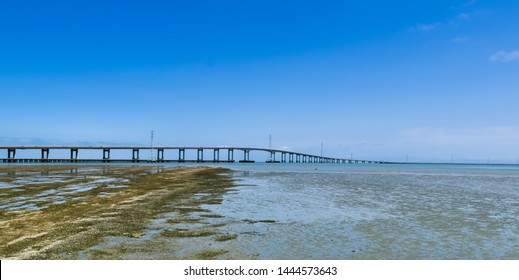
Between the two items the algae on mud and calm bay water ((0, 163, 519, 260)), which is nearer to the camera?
the algae on mud

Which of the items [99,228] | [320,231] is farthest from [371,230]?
[99,228]

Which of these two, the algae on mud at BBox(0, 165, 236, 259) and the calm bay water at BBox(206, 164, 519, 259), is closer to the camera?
the algae on mud at BBox(0, 165, 236, 259)

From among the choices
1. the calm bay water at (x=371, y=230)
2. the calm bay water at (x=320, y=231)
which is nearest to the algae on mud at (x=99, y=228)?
the calm bay water at (x=320, y=231)

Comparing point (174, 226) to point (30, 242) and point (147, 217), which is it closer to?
point (147, 217)

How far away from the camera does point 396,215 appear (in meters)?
15.8

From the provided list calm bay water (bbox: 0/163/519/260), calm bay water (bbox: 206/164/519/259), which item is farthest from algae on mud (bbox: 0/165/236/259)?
calm bay water (bbox: 206/164/519/259)

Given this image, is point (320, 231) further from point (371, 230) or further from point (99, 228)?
point (99, 228)

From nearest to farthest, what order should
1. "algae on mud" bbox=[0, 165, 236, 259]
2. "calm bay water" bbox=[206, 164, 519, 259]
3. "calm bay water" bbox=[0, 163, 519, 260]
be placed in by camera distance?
"algae on mud" bbox=[0, 165, 236, 259], "calm bay water" bbox=[0, 163, 519, 260], "calm bay water" bbox=[206, 164, 519, 259]

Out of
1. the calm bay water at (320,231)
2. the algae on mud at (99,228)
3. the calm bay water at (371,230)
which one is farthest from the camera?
the calm bay water at (371,230)

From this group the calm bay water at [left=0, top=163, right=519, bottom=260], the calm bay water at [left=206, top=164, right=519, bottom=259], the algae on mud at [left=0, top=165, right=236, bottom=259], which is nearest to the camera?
the algae on mud at [left=0, top=165, right=236, bottom=259]

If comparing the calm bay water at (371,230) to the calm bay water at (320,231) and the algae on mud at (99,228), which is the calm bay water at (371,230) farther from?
the algae on mud at (99,228)

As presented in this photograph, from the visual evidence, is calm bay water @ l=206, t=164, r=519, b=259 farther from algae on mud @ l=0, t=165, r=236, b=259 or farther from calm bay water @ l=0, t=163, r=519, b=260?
algae on mud @ l=0, t=165, r=236, b=259
